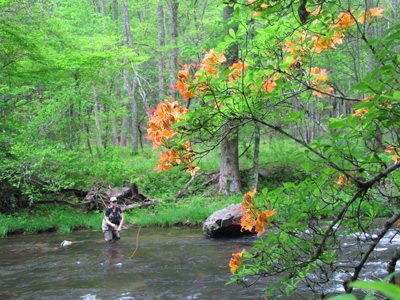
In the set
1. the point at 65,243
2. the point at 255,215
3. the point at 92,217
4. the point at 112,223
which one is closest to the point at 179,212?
the point at 112,223

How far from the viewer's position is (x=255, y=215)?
2.09 meters

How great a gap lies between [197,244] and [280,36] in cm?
652

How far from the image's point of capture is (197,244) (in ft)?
25.9

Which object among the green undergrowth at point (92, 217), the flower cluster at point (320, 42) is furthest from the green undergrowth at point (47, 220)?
the flower cluster at point (320, 42)

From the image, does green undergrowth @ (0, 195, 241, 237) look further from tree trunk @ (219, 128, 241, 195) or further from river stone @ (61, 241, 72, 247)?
river stone @ (61, 241, 72, 247)

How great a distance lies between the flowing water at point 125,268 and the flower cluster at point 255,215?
3.03 metres

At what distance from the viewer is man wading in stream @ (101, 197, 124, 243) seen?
27.3ft

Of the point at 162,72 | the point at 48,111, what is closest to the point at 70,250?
the point at 48,111

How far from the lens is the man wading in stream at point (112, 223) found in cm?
833

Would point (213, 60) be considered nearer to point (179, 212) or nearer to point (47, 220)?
point (179, 212)

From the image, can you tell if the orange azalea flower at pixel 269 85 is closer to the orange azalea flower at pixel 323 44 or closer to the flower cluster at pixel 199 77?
the orange azalea flower at pixel 323 44

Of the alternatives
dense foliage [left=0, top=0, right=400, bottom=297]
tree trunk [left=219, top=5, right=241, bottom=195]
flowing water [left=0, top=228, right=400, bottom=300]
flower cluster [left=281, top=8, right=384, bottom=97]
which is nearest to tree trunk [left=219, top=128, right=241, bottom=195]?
tree trunk [left=219, top=5, right=241, bottom=195]

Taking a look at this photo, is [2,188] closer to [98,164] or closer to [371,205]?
[98,164]

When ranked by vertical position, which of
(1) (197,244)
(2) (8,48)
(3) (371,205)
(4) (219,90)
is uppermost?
(2) (8,48)
